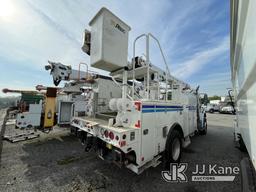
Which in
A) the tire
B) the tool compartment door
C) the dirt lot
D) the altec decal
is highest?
the altec decal

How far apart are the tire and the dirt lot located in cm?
37

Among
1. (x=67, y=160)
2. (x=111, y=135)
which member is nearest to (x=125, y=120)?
(x=111, y=135)

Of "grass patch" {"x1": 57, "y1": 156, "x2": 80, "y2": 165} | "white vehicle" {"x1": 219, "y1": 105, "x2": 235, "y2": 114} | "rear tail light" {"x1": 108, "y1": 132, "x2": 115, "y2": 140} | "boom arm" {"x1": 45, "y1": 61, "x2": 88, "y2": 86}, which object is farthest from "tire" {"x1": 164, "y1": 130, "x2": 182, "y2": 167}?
"white vehicle" {"x1": 219, "y1": 105, "x2": 235, "y2": 114}

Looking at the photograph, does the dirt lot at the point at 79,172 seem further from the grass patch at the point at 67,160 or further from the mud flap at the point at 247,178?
the mud flap at the point at 247,178

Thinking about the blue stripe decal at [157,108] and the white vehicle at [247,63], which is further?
the blue stripe decal at [157,108]

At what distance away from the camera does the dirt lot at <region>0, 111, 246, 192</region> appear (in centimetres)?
267

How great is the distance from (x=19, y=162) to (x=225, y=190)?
484 cm

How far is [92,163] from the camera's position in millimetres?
3629

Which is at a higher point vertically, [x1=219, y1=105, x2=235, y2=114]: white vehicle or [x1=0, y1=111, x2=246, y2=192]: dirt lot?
[x1=219, y1=105, x2=235, y2=114]: white vehicle

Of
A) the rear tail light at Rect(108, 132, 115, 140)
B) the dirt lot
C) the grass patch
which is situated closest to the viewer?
the rear tail light at Rect(108, 132, 115, 140)

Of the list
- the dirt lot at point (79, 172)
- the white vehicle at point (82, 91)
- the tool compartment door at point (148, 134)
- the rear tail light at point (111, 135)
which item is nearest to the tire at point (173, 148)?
the dirt lot at point (79, 172)

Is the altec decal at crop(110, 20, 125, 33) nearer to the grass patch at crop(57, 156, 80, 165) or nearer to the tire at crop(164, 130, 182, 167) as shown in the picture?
the tire at crop(164, 130, 182, 167)

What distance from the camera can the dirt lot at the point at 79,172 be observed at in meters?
2.67

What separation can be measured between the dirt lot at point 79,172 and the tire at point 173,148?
0.37 metres
